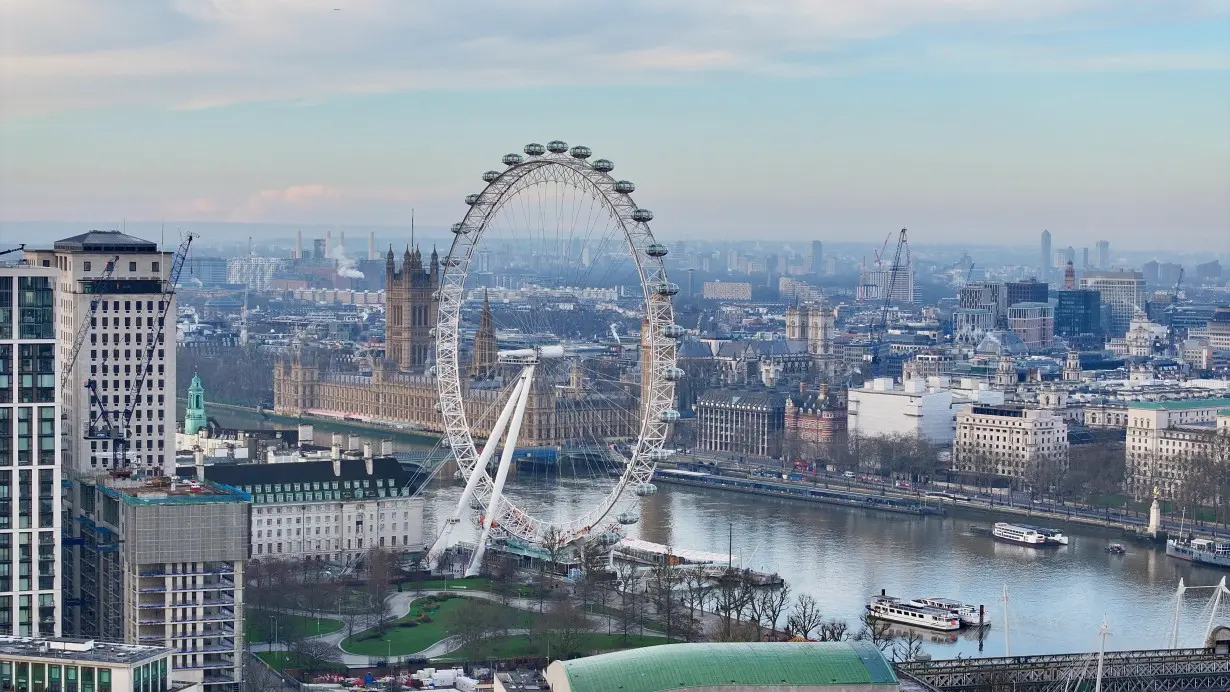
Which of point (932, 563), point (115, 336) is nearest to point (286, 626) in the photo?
point (115, 336)

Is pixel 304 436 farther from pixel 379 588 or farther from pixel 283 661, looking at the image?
pixel 283 661

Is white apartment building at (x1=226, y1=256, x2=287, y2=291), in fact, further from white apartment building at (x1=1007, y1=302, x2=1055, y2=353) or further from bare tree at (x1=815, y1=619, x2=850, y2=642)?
bare tree at (x1=815, y1=619, x2=850, y2=642)

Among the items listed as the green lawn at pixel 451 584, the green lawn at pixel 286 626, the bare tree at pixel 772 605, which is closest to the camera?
the green lawn at pixel 286 626

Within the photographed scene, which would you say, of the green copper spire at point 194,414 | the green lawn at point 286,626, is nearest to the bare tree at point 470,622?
the green lawn at point 286,626

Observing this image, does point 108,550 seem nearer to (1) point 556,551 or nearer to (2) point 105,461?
(2) point 105,461

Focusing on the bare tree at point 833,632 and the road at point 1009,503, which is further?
the road at point 1009,503

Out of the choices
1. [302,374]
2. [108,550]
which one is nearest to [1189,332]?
[302,374]

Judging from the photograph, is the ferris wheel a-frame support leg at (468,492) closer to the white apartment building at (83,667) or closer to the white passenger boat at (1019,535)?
the white passenger boat at (1019,535)
